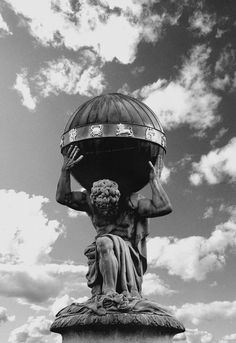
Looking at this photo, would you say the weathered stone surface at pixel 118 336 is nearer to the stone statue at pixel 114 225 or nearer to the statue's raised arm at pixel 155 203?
the stone statue at pixel 114 225

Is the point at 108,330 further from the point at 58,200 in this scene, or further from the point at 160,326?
the point at 58,200

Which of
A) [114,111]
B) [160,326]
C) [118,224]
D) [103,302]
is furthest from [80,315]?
[114,111]

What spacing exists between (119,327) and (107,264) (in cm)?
94

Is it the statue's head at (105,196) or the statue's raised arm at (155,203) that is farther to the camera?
the statue's raised arm at (155,203)

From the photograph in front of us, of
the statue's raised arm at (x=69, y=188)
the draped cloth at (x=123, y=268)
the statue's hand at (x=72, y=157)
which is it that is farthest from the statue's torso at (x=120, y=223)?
the statue's hand at (x=72, y=157)

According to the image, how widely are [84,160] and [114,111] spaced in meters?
0.90

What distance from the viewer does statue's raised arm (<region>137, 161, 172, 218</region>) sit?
7.51 meters

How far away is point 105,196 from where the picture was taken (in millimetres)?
7352

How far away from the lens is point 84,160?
7.83 metres

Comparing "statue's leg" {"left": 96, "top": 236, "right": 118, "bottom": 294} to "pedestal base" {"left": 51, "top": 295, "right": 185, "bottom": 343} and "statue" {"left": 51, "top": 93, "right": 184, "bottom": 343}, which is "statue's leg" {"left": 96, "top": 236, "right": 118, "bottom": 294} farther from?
"pedestal base" {"left": 51, "top": 295, "right": 185, "bottom": 343}

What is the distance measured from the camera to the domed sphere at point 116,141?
7.61m

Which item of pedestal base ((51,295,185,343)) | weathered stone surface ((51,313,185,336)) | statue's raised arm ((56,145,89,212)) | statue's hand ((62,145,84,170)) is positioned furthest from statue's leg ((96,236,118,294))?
statue's hand ((62,145,84,170))

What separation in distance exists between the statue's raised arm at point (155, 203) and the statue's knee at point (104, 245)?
922 millimetres

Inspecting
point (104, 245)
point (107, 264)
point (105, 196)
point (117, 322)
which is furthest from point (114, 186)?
point (117, 322)
